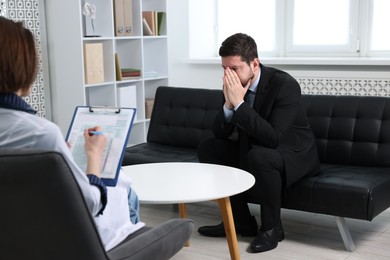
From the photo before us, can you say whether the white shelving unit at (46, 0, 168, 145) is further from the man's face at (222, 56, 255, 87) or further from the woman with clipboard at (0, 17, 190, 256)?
the woman with clipboard at (0, 17, 190, 256)

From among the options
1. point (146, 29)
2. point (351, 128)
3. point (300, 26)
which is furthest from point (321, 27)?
point (351, 128)

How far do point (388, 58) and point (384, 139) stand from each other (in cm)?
160

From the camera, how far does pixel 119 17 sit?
16.9 feet

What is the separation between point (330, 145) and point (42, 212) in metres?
2.35

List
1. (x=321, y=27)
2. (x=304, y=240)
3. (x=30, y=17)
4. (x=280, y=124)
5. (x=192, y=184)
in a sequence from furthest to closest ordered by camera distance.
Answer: (x=321, y=27), (x=30, y=17), (x=304, y=240), (x=280, y=124), (x=192, y=184)

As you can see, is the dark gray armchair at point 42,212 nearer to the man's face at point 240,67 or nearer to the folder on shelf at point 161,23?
the man's face at point 240,67

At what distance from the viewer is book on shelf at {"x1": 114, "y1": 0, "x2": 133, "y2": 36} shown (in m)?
5.13

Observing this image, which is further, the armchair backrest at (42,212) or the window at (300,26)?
the window at (300,26)

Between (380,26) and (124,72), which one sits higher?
(380,26)

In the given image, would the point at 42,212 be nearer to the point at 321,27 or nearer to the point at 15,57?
the point at 15,57

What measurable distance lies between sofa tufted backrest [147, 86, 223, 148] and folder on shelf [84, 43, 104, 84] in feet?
2.17

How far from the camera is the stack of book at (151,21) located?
5.50m

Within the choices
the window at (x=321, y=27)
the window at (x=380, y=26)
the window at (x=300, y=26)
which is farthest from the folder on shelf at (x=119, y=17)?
the window at (x=380, y=26)

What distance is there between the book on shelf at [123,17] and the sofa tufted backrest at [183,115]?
92 cm
